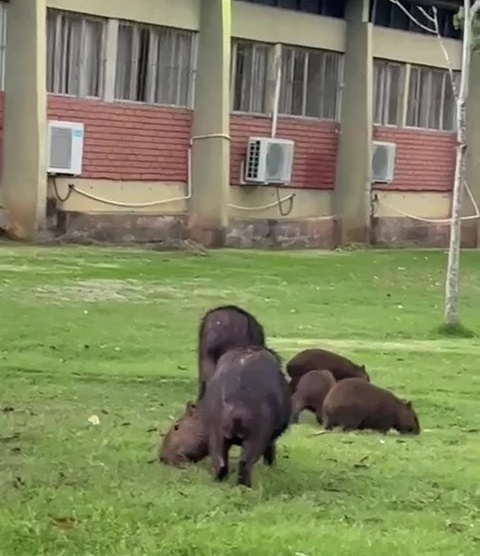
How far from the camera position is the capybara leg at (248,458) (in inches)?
270

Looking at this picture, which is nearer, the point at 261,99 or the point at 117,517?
the point at 117,517

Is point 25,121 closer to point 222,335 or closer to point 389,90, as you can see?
point 389,90

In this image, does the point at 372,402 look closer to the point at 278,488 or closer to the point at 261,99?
the point at 278,488

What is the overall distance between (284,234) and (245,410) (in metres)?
18.5

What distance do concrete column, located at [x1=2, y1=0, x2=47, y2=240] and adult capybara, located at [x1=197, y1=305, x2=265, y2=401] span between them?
1352 centimetres

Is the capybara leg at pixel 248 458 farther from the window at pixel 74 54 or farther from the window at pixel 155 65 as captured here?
the window at pixel 155 65

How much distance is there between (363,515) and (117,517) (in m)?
1.11

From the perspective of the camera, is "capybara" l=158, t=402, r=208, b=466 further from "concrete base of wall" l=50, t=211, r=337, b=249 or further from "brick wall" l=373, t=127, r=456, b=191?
"brick wall" l=373, t=127, r=456, b=191

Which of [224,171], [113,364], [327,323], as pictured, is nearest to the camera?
[113,364]

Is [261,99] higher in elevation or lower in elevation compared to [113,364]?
higher

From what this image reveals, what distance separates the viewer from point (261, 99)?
83.0 feet

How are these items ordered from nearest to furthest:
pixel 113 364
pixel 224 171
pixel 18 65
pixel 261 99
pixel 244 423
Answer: pixel 244 423 → pixel 113 364 → pixel 18 65 → pixel 224 171 → pixel 261 99

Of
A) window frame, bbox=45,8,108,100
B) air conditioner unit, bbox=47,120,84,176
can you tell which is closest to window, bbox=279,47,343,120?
window frame, bbox=45,8,108,100

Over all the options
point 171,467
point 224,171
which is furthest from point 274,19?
point 171,467
